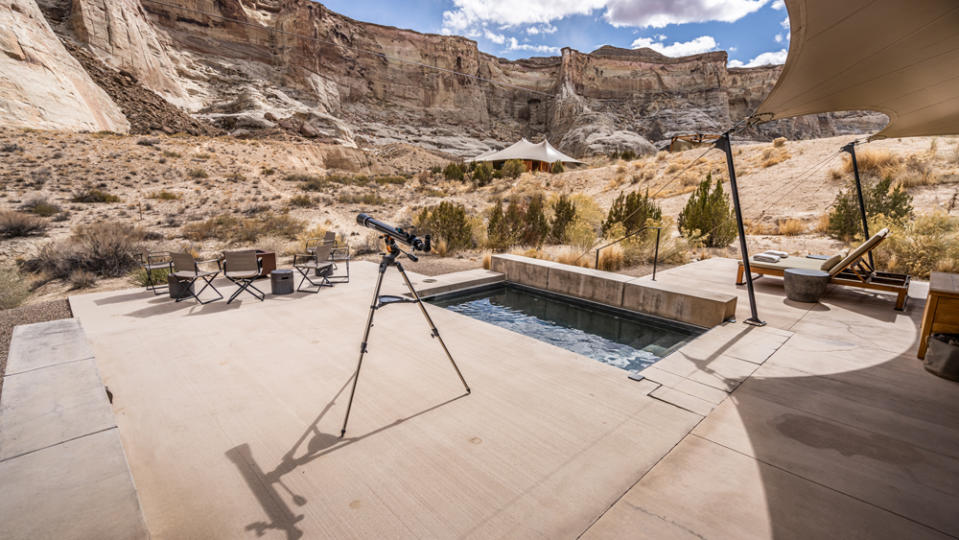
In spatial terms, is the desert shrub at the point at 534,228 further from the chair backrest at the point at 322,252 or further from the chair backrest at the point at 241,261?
the chair backrest at the point at 241,261

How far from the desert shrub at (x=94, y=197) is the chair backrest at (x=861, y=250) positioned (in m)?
20.1

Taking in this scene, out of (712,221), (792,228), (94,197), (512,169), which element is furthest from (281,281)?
(512,169)

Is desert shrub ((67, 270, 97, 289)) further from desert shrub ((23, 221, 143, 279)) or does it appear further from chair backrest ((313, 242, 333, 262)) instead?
chair backrest ((313, 242, 333, 262))

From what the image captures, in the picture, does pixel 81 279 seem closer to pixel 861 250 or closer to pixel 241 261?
pixel 241 261

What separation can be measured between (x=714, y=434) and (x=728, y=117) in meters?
62.7

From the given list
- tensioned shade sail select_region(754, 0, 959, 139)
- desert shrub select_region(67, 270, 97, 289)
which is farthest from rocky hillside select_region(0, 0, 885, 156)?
tensioned shade sail select_region(754, 0, 959, 139)

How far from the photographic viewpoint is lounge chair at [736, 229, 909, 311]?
5.12m

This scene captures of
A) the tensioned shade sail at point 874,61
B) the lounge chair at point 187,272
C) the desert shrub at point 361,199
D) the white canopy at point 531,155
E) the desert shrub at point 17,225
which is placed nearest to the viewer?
the tensioned shade sail at point 874,61

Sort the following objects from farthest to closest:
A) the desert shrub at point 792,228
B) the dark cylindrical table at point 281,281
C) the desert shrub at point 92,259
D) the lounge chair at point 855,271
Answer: the desert shrub at point 792,228
the desert shrub at point 92,259
the dark cylindrical table at point 281,281
the lounge chair at point 855,271

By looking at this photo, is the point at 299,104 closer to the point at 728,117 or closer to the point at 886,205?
the point at 886,205

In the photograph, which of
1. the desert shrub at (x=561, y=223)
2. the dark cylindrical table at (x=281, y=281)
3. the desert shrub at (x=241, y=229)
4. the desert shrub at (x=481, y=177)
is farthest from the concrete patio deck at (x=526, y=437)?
the desert shrub at (x=481, y=177)

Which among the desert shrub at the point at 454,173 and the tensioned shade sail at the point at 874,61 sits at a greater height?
the desert shrub at the point at 454,173

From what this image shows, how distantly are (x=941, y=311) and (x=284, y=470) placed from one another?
210 inches

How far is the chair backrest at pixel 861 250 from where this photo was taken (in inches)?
196
